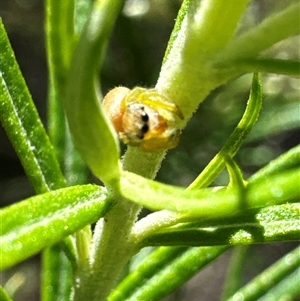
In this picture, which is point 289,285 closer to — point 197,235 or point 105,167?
point 197,235

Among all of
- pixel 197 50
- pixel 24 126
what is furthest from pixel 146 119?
Answer: pixel 24 126

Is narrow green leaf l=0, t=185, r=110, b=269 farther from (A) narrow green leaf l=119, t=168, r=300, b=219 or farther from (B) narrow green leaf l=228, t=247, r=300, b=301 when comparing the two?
(B) narrow green leaf l=228, t=247, r=300, b=301

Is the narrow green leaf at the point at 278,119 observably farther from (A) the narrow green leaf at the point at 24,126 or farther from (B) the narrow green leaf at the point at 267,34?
(B) the narrow green leaf at the point at 267,34

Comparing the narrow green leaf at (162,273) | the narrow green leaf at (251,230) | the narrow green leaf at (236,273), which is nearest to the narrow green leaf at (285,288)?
the narrow green leaf at (236,273)

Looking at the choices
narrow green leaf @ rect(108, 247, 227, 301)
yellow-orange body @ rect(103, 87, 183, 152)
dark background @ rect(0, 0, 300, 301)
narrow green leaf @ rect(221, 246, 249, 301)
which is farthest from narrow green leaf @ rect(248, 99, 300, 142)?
yellow-orange body @ rect(103, 87, 183, 152)

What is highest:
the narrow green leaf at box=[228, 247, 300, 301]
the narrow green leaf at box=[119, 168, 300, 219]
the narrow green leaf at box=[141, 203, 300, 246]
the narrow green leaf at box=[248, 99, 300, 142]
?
the narrow green leaf at box=[119, 168, 300, 219]

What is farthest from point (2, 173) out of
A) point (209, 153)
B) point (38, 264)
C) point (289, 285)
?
point (289, 285)

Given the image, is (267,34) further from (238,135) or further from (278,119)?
(278,119)
